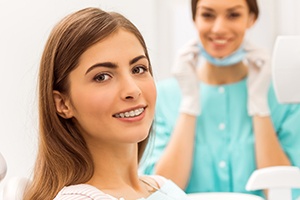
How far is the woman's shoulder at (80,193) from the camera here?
3.65 ft

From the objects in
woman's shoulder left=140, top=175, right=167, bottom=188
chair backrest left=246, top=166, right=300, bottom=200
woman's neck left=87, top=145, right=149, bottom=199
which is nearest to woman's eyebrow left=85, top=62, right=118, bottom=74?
woman's neck left=87, top=145, right=149, bottom=199

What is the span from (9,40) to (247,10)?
2.47ft

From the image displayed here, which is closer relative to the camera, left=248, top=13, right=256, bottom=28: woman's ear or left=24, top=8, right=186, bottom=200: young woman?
left=24, top=8, right=186, bottom=200: young woman

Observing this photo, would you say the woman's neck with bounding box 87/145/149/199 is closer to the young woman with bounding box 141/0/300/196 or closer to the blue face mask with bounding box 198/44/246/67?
the young woman with bounding box 141/0/300/196

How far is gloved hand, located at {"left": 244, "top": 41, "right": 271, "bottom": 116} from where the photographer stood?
2049 mm

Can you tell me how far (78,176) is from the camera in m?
1.19

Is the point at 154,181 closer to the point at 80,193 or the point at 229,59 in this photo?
the point at 80,193

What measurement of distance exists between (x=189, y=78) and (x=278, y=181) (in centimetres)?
57

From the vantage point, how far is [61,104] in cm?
122

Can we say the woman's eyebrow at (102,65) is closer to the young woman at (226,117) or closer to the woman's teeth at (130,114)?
the woman's teeth at (130,114)

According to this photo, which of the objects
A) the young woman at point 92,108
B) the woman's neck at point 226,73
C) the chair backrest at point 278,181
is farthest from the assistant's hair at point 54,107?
the woman's neck at point 226,73

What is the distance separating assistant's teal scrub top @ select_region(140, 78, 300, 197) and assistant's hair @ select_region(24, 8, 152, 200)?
2.65ft

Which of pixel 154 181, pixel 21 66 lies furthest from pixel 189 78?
pixel 154 181

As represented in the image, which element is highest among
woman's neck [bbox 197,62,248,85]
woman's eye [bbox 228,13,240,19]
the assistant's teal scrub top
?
woman's eye [bbox 228,13,240,19]
